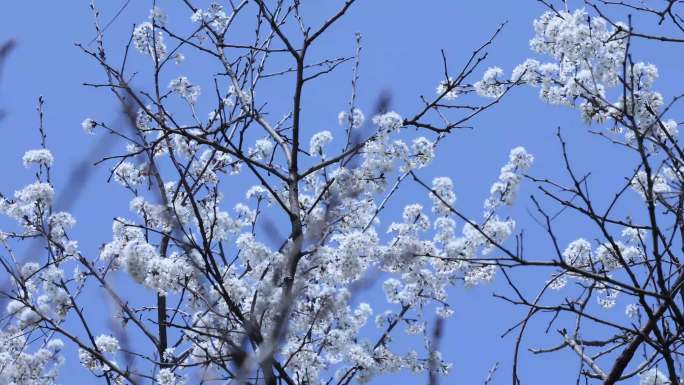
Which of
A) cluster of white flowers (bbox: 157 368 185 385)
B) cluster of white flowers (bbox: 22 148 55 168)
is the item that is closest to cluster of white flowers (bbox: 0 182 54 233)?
cluster of white flowers (bbox: 22 148 55 168)

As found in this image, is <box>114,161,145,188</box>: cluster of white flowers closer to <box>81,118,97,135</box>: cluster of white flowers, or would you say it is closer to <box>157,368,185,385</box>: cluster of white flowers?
<box>81,118,97,135</box>: cluster of white flowers

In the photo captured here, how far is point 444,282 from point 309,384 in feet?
5.84

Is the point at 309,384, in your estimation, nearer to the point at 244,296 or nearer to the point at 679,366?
the point at 244,296

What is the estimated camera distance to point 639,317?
4.27 meters

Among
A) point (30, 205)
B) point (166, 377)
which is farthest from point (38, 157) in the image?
point (166, 377)

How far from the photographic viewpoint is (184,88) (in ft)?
25.4

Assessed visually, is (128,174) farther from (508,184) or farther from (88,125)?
(508,184)

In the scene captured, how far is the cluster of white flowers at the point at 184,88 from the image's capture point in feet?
25.3

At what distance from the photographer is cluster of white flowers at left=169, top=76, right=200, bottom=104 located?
7.72m

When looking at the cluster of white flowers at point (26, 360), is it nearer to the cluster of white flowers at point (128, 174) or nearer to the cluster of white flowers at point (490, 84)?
the cluster of white flowers at point (128, 174)

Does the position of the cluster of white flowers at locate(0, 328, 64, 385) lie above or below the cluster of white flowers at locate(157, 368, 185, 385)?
above

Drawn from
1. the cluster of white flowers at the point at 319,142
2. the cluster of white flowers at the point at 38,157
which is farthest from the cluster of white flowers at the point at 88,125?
the cluster of white flowers at the point at 319,142

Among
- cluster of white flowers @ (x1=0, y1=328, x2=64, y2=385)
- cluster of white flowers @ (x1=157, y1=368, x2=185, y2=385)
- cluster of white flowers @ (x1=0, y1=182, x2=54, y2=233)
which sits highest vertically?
cluster of white flowers @ (x1=0, y1=182, x2=54, y2=233)

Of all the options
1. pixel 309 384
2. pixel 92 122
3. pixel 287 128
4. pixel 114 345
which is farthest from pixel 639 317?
pixel 92 122
